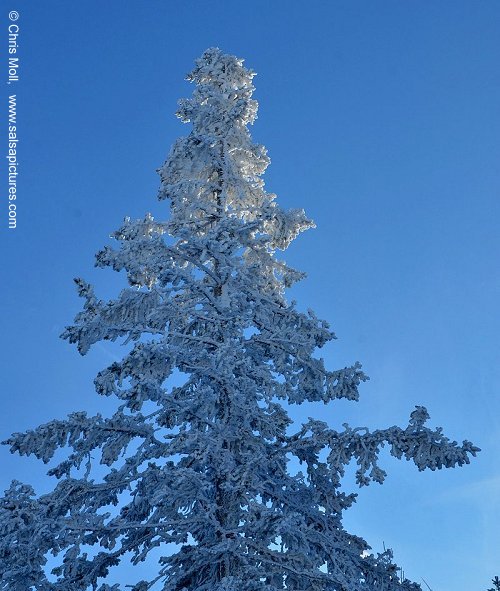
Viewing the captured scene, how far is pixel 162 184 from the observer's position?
1436 centimetres

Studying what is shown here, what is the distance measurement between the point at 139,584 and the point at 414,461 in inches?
187

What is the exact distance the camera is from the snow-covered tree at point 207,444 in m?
8.73

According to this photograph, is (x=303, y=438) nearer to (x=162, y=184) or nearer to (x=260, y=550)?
(x=260, y=550)

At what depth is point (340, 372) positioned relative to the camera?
470 inches

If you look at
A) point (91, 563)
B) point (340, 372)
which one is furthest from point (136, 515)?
point (340, 372)

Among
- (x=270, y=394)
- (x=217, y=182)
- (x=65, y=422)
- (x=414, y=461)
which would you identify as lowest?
(x=414, y=461)

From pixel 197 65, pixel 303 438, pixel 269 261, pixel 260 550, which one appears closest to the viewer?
pixel 260 550

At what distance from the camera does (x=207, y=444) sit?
900 centimetres

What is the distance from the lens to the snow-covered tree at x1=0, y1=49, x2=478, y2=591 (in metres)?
8.73

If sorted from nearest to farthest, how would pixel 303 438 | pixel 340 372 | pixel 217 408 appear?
pixel 217 408
pixel 303 438
pixel 340 372

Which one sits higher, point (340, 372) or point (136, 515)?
point (340, 372)

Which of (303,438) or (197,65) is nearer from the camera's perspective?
(303,438)

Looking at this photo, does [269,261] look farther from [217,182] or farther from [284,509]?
[284,509]

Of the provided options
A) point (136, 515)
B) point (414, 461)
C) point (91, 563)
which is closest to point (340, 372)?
point (414, 461)
